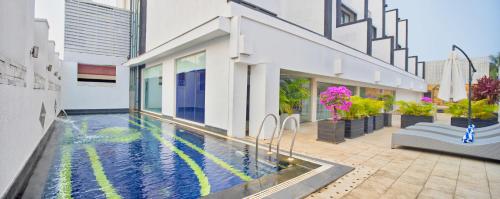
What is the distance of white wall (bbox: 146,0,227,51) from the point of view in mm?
8966

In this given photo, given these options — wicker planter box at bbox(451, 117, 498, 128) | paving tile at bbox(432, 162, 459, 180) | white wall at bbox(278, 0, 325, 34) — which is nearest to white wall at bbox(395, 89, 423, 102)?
wicker planter box at bbox(451, 117, 498, 128)

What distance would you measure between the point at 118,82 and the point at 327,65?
50.1ft

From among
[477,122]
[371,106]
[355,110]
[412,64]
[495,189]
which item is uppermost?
[412,64]

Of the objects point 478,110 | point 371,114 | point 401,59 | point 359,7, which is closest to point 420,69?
point 401,59

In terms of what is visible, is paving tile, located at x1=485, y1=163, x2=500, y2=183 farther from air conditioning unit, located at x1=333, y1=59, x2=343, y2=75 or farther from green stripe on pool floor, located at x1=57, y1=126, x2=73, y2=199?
air conditioning unit, located at x1=333, y1=59, x2=343, y2=75

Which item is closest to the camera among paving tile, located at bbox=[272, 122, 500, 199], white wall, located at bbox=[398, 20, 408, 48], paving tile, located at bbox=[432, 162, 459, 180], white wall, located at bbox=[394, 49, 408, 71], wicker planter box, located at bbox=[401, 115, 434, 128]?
paving tile, located at bbox=[272, 122, 500, 199]

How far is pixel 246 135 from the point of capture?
836 cm

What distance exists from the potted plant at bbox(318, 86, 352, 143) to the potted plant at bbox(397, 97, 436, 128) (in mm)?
5450

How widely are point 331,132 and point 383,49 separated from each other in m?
16.9

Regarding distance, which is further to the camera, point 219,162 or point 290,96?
point 290,96

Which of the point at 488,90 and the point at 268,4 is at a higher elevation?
the point at 268,4

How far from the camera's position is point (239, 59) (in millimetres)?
7395

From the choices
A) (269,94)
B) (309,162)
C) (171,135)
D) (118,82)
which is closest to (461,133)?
(309,162)

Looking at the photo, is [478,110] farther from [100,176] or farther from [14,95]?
[14,95]
